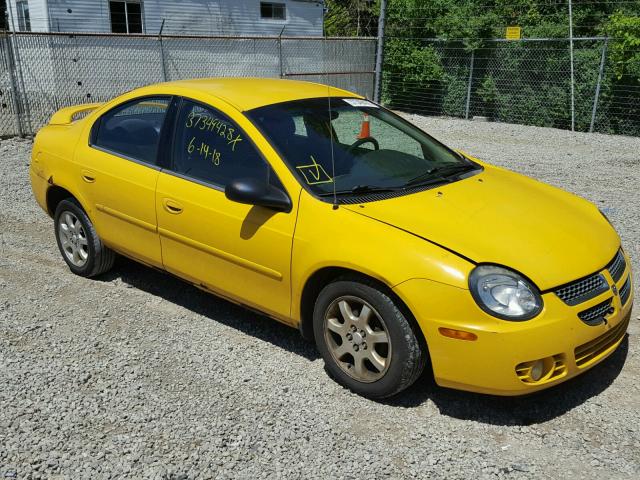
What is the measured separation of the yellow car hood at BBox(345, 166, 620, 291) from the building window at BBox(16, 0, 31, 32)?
61.6ft

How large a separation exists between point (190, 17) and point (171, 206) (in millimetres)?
17946

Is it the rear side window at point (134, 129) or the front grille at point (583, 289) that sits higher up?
the rear side window at point (134, 129)

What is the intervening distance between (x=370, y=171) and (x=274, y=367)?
1318 mm

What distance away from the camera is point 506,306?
302 centimetres

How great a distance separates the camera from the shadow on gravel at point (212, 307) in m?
4.22

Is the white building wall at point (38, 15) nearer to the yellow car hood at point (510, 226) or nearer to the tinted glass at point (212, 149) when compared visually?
the tinted glass at point (212, 149)

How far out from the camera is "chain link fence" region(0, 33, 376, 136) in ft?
50.0

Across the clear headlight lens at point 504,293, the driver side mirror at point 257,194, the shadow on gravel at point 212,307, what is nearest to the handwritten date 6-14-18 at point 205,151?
the driver side mirror at point 257,194

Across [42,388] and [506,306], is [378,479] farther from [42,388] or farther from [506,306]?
[42,388]

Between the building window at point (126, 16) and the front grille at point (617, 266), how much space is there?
60.6 feet

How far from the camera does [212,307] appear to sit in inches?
186

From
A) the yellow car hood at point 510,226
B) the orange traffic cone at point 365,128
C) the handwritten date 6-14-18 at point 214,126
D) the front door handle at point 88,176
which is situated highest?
the handwritten date 6-14-18 at point 214,126

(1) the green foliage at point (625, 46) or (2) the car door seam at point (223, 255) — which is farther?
(1) the green foliage at point (625, 46)

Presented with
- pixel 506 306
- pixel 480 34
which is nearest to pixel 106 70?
pixel 480 34
